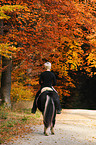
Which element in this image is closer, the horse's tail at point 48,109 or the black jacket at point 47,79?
the horse's tail at point 48,109

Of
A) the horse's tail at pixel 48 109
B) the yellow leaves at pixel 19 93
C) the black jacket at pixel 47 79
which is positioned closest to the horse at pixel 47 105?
the horse's tail at pixel 48 109

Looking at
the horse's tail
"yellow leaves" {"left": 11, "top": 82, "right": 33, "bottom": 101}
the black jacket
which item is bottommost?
"yellow leaves" {"left": 11, "top": 82, "right": 33, "bottom": 101}

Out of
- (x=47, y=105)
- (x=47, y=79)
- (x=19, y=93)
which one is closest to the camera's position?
(x=47, y=105)

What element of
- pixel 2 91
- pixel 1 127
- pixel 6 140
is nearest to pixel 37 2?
pixel 2 91

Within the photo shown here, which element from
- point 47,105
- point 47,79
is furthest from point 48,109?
point 47,79

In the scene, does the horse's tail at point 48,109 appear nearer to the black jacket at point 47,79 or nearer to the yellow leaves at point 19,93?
the black jacket at point 47,79

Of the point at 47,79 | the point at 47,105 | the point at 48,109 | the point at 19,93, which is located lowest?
the point at 19,93

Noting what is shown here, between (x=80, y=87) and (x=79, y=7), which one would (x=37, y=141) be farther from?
(x=80, y=87)

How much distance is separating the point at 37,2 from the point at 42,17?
6.19 ft

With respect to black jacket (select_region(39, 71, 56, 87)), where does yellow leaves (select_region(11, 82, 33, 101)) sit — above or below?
below

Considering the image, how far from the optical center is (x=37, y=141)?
7566 millimetres

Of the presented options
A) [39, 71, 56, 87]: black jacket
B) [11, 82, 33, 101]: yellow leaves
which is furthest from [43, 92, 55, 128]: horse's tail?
[11, 82, 33, 101]: yellow leaves

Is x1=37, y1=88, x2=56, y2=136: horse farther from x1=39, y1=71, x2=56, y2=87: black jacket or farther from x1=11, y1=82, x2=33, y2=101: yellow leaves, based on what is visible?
x1=11, y1=82, x2=33, y2=101: yellow leaves

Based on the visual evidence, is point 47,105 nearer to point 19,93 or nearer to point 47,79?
point 47,79
